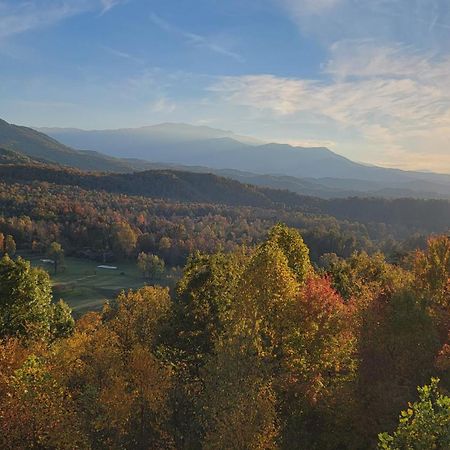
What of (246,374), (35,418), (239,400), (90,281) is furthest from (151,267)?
(239,400)

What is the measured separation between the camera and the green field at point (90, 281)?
393 ft

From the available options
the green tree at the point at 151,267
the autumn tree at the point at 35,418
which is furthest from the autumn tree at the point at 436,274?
the green tree at the point at 151,267

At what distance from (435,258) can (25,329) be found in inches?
1564

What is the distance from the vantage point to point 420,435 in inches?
604

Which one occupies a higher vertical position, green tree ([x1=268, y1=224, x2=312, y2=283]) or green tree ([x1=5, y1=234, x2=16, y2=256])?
green tree ([x1=268, y1=224, x2=312, y2=283])

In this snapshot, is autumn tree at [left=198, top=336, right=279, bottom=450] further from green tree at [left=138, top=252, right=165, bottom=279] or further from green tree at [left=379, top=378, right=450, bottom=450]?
green tree at [left=138, top=252, right=165, bottom=279]

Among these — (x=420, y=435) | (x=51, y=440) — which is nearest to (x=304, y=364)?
(x=420, y=435)

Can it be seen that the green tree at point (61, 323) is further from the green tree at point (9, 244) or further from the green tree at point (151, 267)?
the green tree at point (9, 244)

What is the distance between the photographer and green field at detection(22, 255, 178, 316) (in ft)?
393

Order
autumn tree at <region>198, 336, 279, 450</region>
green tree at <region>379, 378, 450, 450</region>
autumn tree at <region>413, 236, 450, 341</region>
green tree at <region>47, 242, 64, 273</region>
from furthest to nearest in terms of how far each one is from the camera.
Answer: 1. green tree at <region>47, 242, 64, 273</region>
2. autumn tree at <region>413, 236, 450, 341</region>
3. autumn tree at <region>198, 336, 279, 450</region>
4. green tree at <region>379, 378, 450, 450</region>

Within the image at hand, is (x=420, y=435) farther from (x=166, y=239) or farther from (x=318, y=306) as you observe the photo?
(x=166, y=239)

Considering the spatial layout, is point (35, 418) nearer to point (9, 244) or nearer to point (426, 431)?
point (426, 431)

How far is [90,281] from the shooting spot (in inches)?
5512

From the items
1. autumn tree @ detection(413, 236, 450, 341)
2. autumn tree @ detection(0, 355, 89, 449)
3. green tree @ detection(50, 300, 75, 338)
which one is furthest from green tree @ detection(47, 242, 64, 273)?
autumn tree @ detection(0, 355, 89, 449)
